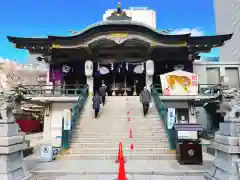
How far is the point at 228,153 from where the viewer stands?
190 inches

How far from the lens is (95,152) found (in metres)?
8.63

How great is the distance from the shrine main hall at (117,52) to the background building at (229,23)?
11.4 m

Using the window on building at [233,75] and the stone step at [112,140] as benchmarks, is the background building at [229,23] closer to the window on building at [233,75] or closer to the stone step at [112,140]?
the window on building at [233,75]

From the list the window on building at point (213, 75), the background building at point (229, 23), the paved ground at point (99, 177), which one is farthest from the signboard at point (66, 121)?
the background building at point (229, 23)

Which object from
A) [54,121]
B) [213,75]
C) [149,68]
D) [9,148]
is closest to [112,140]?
[9,148]

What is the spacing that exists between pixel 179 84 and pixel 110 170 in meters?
9.95

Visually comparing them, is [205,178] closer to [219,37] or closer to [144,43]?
[144,43]

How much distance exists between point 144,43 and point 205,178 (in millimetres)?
12944

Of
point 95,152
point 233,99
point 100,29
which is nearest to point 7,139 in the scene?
point 95,152

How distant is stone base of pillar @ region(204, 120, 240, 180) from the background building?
25028 millimetres

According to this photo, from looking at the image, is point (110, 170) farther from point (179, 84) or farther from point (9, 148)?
point (179, 84)

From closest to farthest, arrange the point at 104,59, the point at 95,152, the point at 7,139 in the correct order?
the point at 7,139 < the point at 95,152 < the point at 104,59

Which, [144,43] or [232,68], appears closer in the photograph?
[144,43]

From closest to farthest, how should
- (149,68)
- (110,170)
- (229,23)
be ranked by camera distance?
1. (110,170)
2. (149,68)
3. (229,23)
